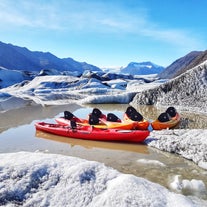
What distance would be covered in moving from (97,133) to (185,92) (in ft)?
66.0

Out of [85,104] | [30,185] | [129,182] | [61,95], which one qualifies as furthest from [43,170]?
[61,95]

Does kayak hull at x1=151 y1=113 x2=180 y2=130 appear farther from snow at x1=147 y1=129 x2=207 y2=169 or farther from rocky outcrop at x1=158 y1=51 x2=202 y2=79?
rocky outcrop at x1=158 y1=51 x2=202 y2=79

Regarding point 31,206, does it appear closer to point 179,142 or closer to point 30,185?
point 30,185

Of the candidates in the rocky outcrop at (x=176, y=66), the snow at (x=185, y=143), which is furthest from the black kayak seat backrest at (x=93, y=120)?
the rocky outcrop at (x=176, y=66)

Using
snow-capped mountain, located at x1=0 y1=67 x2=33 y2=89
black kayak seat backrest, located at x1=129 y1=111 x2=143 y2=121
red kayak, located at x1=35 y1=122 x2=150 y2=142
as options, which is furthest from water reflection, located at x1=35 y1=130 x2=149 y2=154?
snow-capped mountain, located at x1=0 y1=67 x2=33 y2=89

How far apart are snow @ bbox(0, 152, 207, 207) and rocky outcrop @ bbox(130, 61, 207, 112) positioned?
2389 cm

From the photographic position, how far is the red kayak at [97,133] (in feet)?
51.2

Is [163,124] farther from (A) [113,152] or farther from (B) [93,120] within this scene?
(A) [113,152]

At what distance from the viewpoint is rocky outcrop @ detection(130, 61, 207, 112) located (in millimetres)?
32216

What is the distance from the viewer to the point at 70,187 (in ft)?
23.7

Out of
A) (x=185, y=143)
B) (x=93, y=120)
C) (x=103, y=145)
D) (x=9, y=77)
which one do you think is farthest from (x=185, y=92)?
(x=9, y=77)

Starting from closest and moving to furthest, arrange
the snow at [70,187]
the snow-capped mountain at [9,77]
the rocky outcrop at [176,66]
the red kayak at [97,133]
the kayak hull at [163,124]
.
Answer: the snow at [70,187], the red kayak at [97,133], the kayak hull at [163,124], the snow-capped mountain at [9,77], the rocky outcrop at [176,66]

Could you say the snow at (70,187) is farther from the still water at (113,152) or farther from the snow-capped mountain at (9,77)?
the snow-capped mountain at (9,77)

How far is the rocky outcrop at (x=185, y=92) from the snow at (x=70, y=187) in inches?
941
